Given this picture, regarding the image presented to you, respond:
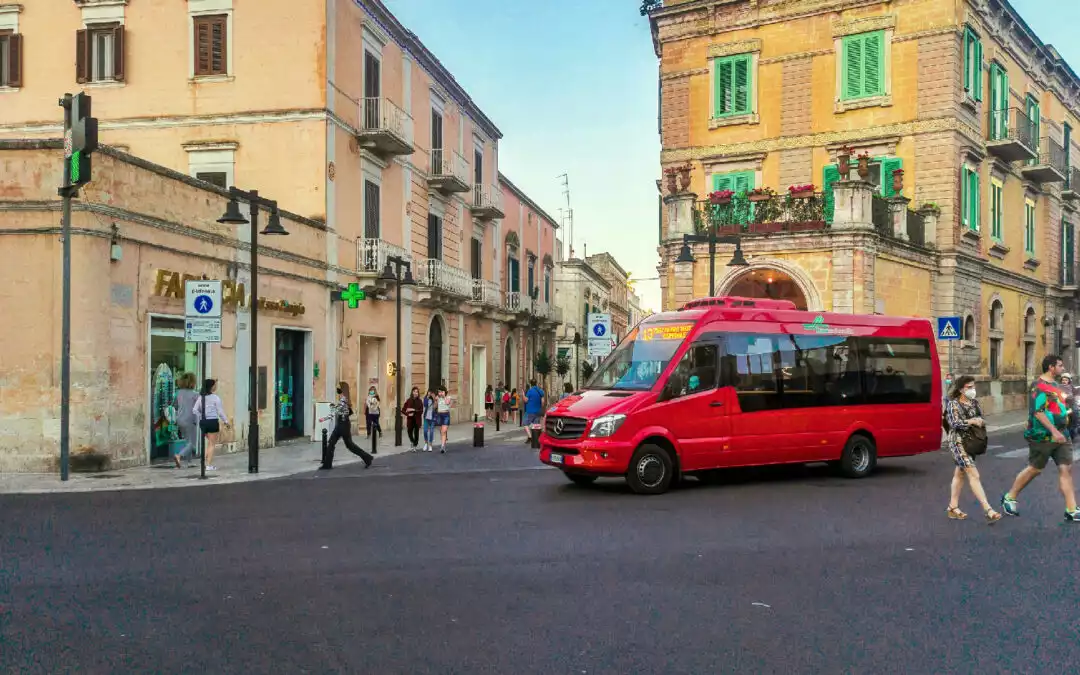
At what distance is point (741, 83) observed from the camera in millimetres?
30312

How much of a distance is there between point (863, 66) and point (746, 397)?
1798 cm

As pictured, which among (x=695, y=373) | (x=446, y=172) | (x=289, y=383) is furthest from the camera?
(x=446, y=172)

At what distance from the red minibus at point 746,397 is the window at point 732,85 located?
48.5 feet

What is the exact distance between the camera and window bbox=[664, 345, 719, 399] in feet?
45.4

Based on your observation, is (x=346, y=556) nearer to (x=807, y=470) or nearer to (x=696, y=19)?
(x=807, y=470)

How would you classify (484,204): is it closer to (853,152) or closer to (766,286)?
(766,286)

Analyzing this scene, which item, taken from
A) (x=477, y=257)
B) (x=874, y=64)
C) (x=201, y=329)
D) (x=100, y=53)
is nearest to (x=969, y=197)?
(x=874, y=64)

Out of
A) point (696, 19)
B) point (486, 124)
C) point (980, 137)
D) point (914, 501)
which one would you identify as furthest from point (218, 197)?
point (980, 137)

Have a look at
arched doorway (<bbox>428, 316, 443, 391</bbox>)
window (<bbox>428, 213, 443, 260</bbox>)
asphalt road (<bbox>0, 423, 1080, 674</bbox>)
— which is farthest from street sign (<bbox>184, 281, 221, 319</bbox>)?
arched doorway (<bbox>428, 316, 443, 391</bbox>)

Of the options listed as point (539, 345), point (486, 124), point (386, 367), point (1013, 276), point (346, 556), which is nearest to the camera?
point (346, 556)

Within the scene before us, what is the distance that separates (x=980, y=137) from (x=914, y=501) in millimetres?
21625

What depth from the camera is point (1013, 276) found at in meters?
34.5

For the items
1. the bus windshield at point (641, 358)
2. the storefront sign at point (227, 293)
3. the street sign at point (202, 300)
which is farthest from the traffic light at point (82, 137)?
the bus windshield at point (641, 358)

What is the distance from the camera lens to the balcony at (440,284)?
30875mm
